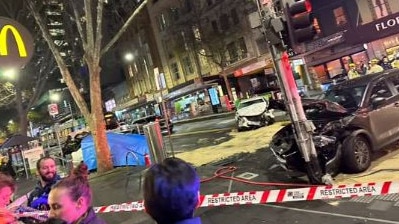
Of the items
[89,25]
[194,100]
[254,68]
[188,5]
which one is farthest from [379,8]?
[89,25]

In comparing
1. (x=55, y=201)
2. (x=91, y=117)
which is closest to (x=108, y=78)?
(x=91, y=117)

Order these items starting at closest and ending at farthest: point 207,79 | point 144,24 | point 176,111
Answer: point 207,79 → point 176,111 → point 144,24

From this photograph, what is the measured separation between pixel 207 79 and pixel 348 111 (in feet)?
117

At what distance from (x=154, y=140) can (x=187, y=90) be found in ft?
109

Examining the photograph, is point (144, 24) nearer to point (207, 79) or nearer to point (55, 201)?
point (207, 79)

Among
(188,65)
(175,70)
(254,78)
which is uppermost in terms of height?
(175,70)

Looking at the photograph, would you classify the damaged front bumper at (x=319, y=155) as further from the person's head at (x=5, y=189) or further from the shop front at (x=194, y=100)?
the shop front at (x=194, y=100)

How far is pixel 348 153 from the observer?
26.5 feet

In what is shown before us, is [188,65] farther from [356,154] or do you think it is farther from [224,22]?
[356,154]

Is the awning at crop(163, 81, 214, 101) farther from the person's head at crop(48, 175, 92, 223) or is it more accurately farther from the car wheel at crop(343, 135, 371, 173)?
the person's head at crop(48, 175, 92, 223)

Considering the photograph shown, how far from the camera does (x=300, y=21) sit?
300 inches

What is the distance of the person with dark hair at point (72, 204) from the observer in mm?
2949

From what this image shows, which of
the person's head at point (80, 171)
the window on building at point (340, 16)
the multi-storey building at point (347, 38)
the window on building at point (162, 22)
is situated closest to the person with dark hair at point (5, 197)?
the person's head at point (80, 171)

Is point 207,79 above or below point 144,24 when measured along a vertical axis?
below
